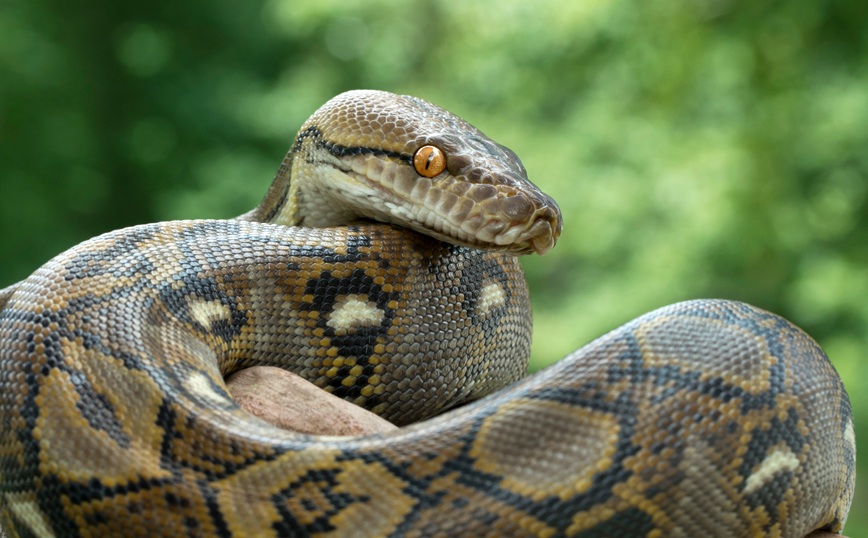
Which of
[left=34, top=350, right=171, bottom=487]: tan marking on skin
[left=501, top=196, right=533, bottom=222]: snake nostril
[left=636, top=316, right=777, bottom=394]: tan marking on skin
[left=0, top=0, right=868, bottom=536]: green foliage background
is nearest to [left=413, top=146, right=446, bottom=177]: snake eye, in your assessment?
[left=501, top=196, right=533, bottom=222]: snake nostril

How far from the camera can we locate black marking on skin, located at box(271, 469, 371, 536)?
4.65 feet

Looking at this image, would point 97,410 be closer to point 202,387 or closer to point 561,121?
point 202,387

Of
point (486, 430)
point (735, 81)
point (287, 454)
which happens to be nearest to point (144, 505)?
point (287, 454)

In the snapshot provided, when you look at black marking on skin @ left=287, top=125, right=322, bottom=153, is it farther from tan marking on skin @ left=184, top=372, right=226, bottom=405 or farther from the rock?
tan marking on skin @ left=184, top=372, right=226, bottom=405

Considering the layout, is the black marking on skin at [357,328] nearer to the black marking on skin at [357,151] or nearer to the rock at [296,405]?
the rock at [296,405]

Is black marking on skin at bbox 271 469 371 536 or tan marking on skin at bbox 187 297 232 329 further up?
tan marking on skin at bbox 187 297 232 329

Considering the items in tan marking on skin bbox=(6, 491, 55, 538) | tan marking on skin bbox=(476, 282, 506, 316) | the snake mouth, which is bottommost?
tan marking on skin bbox=(6, 491, 55, 538)

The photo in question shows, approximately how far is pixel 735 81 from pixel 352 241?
4.76 metres

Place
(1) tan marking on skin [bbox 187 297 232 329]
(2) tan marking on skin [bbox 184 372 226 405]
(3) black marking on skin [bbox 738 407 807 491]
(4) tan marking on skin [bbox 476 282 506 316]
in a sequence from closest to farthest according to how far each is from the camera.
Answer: (3) black marking on skin [bbox 738 407 807 491] → (2) tan marking on skin [bbox 184 372 226 405] → (1) tan marking on skin [bbox 187 297 232 329] → (4) tan marking on skin [bbox 476 282 506 316]

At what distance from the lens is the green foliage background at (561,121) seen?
18.5ft

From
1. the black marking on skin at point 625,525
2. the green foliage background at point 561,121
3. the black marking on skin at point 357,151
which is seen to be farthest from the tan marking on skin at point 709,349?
the green foliage background at point 561,121

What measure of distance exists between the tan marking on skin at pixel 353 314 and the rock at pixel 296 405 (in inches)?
8.1

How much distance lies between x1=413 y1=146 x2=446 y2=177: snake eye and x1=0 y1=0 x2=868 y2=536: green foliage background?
4.04 meters

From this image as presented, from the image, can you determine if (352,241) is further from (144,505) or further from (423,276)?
(144,505)
